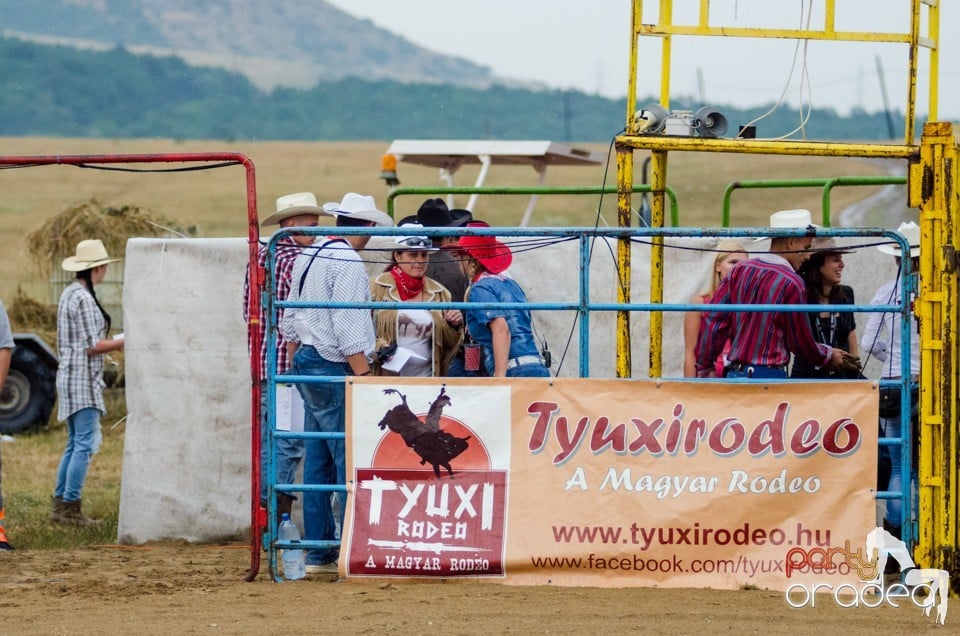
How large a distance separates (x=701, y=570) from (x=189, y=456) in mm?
3633

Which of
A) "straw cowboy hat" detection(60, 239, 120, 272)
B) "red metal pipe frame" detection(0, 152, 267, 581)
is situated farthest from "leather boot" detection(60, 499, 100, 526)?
"red metal pipe frame" detection(0, 152, 267, 581)

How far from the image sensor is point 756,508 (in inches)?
252

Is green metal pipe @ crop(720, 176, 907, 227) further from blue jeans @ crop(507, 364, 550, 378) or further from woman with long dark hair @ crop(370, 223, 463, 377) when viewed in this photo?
woman with long dark hair @ crop(370, 223, 463, 377)

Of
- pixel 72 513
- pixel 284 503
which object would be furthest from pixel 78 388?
pixel 284 503

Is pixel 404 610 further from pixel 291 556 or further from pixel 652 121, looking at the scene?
pixel 652 121

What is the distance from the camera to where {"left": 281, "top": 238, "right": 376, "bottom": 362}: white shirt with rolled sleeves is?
6844 mm

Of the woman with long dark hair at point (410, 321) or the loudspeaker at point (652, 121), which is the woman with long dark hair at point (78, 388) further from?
the loudspeaker at point (652, 121)

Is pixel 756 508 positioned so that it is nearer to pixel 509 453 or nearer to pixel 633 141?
pixel 509 453

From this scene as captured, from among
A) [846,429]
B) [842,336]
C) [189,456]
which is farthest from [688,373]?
[189,456]

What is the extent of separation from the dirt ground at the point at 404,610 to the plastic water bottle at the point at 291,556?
0.43 ft

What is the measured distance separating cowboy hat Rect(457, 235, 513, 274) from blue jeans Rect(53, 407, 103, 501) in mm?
3352

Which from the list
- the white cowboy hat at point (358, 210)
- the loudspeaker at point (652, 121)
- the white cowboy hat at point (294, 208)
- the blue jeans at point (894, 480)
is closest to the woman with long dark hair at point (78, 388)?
the white cowboy hat at point (294, 208)

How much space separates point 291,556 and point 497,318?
5.23ft

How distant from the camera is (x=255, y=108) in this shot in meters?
118
